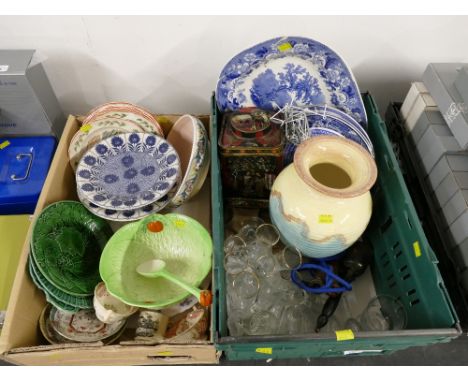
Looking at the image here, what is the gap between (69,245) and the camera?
88 centimetres

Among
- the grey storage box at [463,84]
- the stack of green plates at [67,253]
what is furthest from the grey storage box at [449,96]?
the stack of green plates at [67,253]

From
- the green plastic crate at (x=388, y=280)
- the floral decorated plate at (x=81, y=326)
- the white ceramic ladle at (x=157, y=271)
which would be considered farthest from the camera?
the floral decorated plate at (x=81, y=326)

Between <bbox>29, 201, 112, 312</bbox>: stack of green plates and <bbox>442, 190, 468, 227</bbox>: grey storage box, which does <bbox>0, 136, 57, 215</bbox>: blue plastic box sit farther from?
<bbox>442, 190, 468, 227</bbox>: grey storage box

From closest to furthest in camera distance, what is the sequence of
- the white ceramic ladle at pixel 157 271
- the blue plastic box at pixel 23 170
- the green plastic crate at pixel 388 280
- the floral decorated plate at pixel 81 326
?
the green plastic crate at pixel 388 280 < the white ceramic ladle at pixel 157 271 < the floral decorated plate at pixel 81 326 < the blue plastic box at pixel 23 170

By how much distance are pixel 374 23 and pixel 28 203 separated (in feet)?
3.35

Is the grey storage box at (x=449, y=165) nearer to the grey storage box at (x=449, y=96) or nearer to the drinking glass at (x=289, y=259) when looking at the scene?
the grey storage box at (x=449, y=96)

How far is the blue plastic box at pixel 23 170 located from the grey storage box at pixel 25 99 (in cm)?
4

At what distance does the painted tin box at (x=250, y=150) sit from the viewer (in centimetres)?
85

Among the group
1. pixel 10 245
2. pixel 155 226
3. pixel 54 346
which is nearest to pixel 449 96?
pixel 155 226

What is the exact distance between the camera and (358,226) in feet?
2.42

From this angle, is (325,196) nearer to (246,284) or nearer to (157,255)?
(246,284)

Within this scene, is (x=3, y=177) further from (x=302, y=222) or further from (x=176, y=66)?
(x=302, y=222)

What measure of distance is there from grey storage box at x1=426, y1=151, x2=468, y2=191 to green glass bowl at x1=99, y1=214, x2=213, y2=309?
546 mm
